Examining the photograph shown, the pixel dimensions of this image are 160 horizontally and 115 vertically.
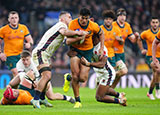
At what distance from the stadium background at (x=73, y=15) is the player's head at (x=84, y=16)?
10.5 m

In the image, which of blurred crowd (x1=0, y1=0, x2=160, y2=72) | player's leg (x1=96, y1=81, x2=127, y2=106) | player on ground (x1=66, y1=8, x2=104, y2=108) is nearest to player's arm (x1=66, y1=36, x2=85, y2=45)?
player on ground (x1=66, y1=8, x2=104, y2=108)

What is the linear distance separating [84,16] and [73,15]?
14878 millimetres

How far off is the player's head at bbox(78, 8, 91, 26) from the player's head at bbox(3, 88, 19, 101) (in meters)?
2.34

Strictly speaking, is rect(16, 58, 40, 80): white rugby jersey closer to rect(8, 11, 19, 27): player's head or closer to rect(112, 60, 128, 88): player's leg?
rect(8, 11, 19, 27): player's head

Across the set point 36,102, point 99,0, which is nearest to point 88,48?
point 36,102

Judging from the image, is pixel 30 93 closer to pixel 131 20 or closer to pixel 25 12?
pixel 25 12

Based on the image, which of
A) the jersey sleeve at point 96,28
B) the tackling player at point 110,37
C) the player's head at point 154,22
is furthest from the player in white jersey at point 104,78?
the player's head at point 154,22

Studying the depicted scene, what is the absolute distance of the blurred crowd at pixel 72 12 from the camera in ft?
76.8

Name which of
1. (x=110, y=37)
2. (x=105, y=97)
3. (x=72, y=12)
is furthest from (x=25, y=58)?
(x=72, y=12)

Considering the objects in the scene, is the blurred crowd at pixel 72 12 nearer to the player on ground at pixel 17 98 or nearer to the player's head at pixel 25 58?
the player's head at pixel 25 58

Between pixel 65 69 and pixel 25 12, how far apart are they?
4697mm

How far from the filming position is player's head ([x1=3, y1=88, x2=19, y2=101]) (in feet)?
34.0

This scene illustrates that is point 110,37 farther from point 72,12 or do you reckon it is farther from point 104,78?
point 72,12

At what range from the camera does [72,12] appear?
24.9 meters
